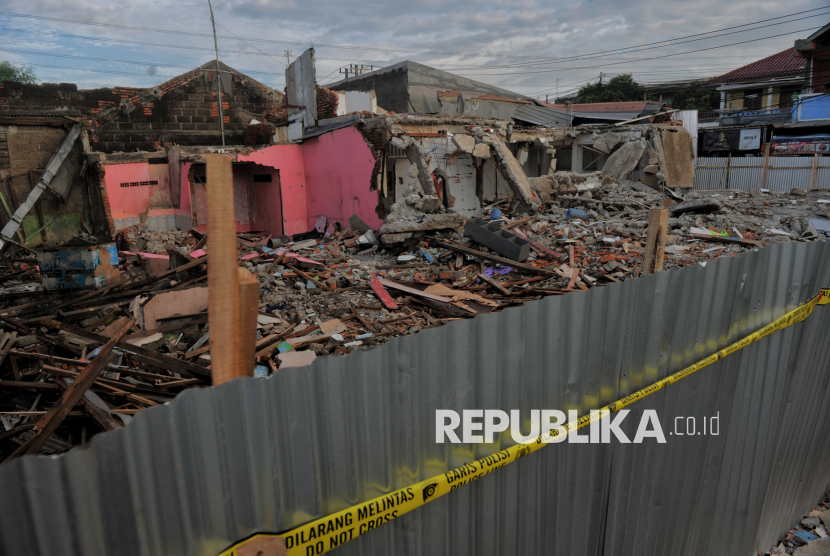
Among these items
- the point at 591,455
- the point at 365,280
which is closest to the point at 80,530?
the point at 591,455

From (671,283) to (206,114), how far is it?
17.2 metres

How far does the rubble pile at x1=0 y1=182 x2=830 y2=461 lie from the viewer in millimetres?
4383

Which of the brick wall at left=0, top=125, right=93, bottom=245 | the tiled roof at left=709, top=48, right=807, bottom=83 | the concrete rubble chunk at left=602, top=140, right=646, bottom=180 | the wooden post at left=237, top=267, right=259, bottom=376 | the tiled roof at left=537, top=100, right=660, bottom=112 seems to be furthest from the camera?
the tiled roof at left=709, top=48, right=807, bottom=83

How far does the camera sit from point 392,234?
1127 cm

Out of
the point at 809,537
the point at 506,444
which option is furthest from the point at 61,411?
the point at 809,537

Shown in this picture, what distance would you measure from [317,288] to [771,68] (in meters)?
40.2

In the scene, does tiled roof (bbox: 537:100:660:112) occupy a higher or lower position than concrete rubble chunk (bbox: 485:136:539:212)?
higher

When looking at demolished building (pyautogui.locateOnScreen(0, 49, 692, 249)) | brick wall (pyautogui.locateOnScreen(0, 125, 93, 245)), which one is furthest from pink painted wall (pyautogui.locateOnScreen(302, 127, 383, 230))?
brick wall (pyautogui.locateOnScreen(0, 125, 93, 245))

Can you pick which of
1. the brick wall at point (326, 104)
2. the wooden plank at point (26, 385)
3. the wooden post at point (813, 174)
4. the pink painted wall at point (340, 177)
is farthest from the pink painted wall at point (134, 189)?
the wooden post at point (813, 174)

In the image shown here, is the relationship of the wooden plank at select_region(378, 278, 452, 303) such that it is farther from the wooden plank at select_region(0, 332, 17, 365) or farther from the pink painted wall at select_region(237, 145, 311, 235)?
the pink painted wall at select_region(237, 145, 311, 235)

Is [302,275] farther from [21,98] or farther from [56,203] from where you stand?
[21,98]

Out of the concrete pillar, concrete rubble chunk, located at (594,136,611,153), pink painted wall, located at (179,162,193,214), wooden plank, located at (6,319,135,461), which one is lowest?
wooden plank, located at (6,319,135,461)

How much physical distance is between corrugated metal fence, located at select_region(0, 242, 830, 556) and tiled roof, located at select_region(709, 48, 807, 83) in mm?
39739

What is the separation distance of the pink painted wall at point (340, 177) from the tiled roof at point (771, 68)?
114ft
